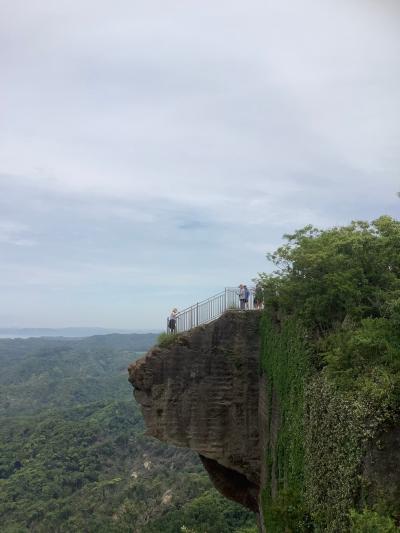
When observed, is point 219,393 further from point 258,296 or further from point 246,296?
point 258,296

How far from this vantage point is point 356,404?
9148mm

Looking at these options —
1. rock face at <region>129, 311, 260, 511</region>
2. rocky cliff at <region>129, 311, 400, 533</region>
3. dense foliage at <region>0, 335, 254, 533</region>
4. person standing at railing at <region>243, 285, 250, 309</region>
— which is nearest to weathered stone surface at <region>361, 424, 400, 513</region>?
rocky cliff at <region>129, 311, 400, 533</region>

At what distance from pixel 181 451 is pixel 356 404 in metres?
73.9

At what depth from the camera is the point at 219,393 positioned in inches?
696

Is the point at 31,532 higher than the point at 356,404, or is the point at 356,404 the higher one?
the point at 356,404

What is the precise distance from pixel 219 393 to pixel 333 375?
7576 mm

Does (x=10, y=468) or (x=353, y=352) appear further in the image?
(x=10, y=468)

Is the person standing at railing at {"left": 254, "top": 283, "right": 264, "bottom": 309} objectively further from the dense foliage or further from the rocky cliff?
the dense foliage

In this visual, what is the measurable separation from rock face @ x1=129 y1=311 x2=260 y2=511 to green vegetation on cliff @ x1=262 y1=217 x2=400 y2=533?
3.62 ft

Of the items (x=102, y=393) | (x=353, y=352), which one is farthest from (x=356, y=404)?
(x=102, y=393)

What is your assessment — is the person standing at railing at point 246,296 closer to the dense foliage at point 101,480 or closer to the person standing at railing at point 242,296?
the person standing at railing at point 242,296

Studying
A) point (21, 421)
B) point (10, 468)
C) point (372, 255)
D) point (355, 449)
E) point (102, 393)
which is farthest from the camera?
point (102, 393)

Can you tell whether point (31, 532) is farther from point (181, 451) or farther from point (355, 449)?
point (355, 449)

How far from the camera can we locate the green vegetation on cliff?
884cm
